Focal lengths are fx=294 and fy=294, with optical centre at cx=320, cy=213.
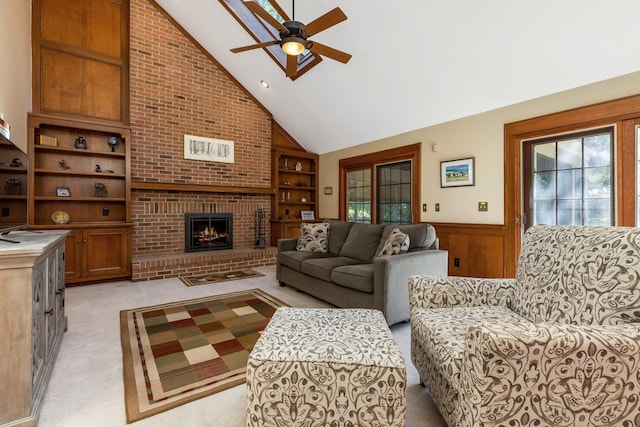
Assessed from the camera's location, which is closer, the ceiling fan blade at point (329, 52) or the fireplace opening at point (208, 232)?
the ceiling fan blade at point (329, 52)

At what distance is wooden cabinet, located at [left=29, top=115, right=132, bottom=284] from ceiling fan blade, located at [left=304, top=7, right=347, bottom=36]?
10.6 feet

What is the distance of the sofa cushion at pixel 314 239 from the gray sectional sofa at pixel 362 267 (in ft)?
0.11

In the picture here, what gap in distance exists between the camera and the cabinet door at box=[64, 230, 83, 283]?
3854 mm

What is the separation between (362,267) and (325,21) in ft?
7.50

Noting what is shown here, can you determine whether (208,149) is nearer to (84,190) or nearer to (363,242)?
(84,190)

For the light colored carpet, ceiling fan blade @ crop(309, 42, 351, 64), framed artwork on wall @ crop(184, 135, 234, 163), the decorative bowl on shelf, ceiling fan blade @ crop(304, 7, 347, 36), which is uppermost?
ceiling fan blade @ crop(304, 7, 347, 36)

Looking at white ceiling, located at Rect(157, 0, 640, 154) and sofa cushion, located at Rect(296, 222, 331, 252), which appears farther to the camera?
sofa cushion, located at Rect(296, 222, 331, 252)

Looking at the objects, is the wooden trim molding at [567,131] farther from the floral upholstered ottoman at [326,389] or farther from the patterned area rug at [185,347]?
the floral upholstered ottoman at [326,389]

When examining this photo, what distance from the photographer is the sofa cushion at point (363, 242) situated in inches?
132

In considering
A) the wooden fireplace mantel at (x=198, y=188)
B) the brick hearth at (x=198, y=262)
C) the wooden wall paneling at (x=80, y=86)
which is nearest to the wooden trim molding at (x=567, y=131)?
the brick hearth at (x=198, y=262)

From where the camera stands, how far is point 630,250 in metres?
1.20

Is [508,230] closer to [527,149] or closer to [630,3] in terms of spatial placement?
[527,149]

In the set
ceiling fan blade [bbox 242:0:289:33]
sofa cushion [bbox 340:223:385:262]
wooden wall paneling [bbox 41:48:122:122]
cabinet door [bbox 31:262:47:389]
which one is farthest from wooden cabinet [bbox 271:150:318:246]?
cabinet door [bbox 31:262:47:389]

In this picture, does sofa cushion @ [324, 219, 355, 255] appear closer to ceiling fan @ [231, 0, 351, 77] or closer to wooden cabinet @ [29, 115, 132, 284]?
ceiling fan @ [231, 0, 351, 77]
